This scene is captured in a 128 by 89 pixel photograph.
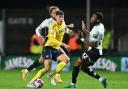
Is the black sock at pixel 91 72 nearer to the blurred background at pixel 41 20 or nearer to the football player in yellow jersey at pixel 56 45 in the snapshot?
the football player in yellow jersey at pixel 56 45

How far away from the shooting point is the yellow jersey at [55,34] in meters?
21.4

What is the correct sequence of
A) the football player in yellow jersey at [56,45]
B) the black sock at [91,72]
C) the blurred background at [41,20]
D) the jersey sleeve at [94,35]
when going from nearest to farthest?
the jersey sleeve at [94,35], the black sock at [91,72], the football player in yellow jersey at [56,45], the blurred background at [41,20]

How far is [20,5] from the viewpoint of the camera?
4000 centimetres

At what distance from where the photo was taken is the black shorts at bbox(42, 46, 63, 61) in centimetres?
2134

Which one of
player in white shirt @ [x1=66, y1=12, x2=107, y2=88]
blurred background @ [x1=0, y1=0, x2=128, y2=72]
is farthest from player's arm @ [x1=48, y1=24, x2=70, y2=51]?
blurred background @ [x1=0, y1=0, x2=128, y2=72]

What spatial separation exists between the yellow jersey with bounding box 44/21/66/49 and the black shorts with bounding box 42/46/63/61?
0.12 m

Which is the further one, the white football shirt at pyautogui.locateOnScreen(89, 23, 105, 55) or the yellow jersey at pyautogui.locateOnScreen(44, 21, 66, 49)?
the yellow jersey at pyautogui.locateOnScreen(44, 21, 66, 49)

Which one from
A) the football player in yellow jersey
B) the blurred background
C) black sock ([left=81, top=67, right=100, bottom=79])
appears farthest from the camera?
the blurred background

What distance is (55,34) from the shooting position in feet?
70.3

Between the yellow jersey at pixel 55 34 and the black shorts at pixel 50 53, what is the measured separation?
117 millimetres

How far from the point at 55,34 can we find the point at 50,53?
0.57m

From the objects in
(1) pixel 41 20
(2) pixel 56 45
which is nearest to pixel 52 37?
(2) pixel 56 45

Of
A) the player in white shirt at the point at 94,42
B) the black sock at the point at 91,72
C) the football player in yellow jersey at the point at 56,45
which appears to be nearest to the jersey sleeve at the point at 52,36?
the football player in yellow jersey at the point at 56,45

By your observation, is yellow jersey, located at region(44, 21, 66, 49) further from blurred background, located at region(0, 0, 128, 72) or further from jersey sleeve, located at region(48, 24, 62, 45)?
blurred background, located at region(0, 0, 128, 72)
